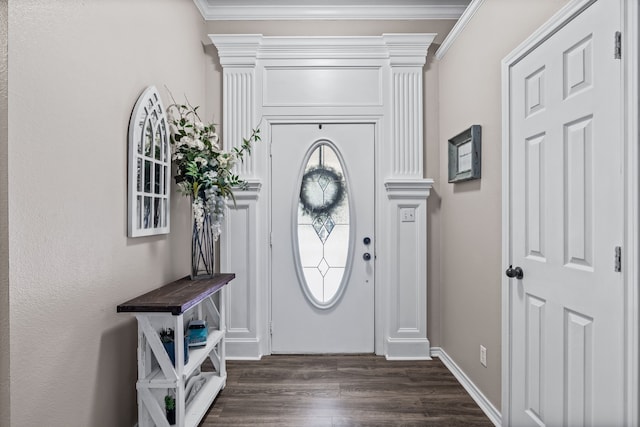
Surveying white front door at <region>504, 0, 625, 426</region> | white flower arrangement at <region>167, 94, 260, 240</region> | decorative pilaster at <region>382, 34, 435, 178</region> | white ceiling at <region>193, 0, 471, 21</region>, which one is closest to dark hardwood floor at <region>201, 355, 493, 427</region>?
white front door at <region>504, 0, 625, 426</region>

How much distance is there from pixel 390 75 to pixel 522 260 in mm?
1904

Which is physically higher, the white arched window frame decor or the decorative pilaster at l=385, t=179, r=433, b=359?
the white arched window frame decor

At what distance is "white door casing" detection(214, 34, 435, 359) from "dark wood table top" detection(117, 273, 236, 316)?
0.68 metres

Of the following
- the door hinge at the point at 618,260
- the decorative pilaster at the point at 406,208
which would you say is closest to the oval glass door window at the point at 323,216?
the decorative pilaster at the point at 406,208

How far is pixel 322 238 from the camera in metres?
3.10

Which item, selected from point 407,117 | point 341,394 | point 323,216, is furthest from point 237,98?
point 341,394

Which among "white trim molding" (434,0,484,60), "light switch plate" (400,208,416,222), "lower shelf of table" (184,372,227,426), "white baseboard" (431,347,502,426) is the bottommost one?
"white baseboard" (431,347,502,426)

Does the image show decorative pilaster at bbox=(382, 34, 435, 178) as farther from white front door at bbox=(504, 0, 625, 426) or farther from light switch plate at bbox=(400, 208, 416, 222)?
white front door at bbox=(504, 0, 625, 426)

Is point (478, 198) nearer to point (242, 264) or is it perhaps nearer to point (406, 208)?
point (406, 208)

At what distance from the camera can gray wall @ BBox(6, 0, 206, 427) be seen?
1.19 meters

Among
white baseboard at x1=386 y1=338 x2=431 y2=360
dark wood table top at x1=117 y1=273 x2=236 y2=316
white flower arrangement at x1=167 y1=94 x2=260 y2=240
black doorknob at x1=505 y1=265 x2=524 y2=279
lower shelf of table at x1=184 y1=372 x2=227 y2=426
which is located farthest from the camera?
white baseboard at x1=386 y1=338 x2=431 y2=360

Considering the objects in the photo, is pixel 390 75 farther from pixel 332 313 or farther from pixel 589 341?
pixel 589 341

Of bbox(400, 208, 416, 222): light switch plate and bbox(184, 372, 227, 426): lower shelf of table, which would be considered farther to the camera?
bbox(400, 208, 416, 222): light switch plate

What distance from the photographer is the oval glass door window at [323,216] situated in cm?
309
